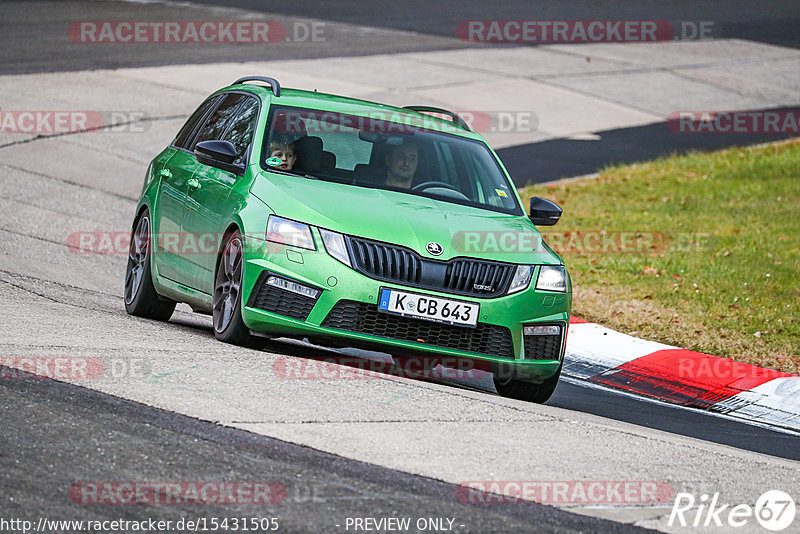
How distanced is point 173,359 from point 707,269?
7.12 metres

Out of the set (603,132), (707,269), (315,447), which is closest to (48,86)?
(603,132)

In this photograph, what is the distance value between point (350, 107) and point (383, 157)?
0.66m

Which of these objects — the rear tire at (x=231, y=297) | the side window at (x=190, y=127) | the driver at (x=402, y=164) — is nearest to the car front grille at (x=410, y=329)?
the rear tire at (x=231, y=297)

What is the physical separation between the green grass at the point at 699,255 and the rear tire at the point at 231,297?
4.18 meters

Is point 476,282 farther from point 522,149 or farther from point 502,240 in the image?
point 522,149

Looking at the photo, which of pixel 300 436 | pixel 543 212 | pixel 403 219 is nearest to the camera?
pixel 300 436

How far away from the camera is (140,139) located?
18.1 meters

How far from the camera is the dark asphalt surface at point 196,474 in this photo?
480 cm

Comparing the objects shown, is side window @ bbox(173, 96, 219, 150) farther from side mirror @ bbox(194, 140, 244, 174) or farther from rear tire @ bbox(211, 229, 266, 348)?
rear tire @ bbox(211, 229, 266, 348)

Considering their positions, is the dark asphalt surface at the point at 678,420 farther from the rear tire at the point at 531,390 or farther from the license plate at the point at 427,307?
the license plate at the point at 427,307

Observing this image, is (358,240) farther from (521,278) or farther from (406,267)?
(521,278)

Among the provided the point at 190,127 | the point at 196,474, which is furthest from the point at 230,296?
the point at 196,474

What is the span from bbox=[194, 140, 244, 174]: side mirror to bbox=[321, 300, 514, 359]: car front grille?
1412 millimetres

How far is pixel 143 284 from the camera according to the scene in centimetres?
935
